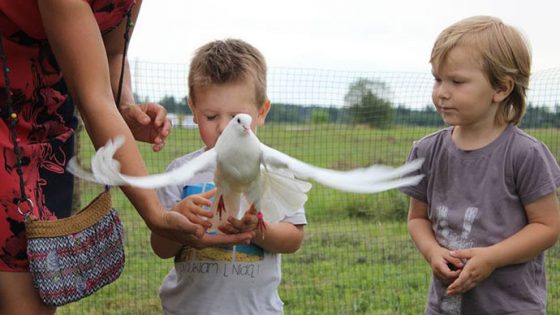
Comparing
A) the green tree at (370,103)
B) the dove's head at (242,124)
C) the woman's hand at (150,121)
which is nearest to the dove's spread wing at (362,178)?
the dove's head at (242,124)

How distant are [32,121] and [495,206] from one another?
158 centimetres

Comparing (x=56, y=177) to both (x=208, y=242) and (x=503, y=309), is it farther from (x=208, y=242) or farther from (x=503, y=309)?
(x=503, y=309)

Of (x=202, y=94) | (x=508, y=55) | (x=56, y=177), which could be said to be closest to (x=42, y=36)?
(x=56, y=177)

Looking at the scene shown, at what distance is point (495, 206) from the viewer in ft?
9.04

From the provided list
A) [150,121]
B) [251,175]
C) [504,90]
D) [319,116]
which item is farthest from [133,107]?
[319,116]

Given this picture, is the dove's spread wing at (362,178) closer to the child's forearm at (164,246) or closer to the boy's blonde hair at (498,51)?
the child's forearm at (164,246)

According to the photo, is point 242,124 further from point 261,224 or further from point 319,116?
point 319,116

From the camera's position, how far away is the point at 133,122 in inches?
105

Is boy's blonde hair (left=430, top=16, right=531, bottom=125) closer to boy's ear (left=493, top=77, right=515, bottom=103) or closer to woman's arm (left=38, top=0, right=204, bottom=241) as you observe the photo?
boy's ear (left=493, top=77, right=515, bottom=103)

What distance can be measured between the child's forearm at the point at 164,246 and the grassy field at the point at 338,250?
8.97 ft

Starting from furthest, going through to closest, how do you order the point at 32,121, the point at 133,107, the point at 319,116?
1. the point at 319,116
2. the point at 133,107
3. the point at 32,121

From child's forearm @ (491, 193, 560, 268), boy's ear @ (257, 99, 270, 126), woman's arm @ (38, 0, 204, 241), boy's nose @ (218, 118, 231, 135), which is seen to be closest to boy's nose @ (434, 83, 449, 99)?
child's forearm @ (491, 193, 560, 268)

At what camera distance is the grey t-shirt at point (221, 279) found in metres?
2.70

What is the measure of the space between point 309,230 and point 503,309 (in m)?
5.13
